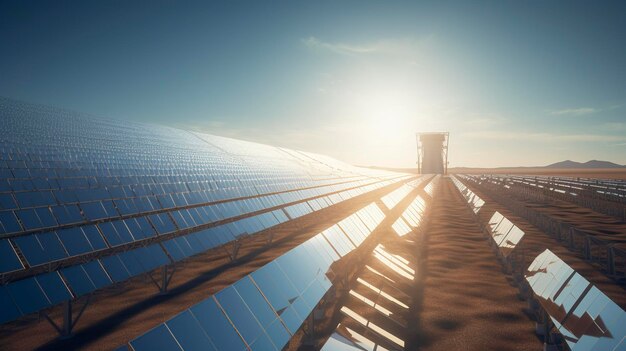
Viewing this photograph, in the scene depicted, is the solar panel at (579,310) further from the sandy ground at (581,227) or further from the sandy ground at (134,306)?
the sandy ground at (134,306)

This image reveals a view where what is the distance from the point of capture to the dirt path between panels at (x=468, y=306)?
7684mm

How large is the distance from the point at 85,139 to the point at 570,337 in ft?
120

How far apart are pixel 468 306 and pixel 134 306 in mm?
8943

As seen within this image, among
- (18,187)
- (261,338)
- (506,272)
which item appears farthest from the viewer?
(18,187)

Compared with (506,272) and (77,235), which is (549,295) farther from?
(77,235)

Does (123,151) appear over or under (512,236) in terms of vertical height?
over

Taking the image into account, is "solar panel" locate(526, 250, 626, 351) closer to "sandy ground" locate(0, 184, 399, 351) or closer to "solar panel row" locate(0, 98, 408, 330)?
"sandy ground" locate(0, 184, 399, 351)

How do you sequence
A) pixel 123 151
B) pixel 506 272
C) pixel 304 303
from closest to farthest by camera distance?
pixel 304 303, pixel 506 272, pixel 123 151

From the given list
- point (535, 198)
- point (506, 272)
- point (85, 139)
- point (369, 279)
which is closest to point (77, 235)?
point (369, 279)

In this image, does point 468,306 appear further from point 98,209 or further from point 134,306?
point 98,209

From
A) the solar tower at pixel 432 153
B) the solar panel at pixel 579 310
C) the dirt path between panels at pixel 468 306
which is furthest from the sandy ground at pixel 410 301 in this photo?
the solar tower at pixel 432 153

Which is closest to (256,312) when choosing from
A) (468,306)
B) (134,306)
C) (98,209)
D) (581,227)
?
(134,306)

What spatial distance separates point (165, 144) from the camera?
149ft

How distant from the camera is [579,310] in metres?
6.10
